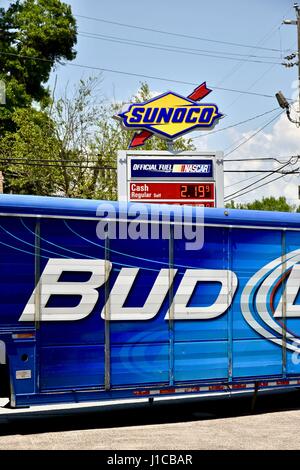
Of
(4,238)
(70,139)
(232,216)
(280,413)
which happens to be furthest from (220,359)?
(70,139)

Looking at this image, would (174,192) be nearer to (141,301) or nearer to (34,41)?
(141,301)

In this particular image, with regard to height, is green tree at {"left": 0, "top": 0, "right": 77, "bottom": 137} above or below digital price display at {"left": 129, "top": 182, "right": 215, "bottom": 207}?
above

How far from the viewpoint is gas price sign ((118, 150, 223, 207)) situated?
64.4 feet

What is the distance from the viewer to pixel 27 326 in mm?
8766

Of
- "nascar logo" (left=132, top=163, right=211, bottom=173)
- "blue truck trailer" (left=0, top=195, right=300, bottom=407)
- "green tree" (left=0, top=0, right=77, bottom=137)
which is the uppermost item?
"green tree" (left=0, top=0, right=77, bottom=137)

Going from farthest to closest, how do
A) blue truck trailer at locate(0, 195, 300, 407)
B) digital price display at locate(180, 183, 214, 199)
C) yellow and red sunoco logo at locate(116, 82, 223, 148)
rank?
1. yellow and red sunoco logo at locate(116, 82, 223, 148)
2. digital price display at locate(180, 183, 214, 199)
3. blue truck trailer at locate(0, 195, 300, 407)

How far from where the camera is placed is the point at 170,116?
858 inches

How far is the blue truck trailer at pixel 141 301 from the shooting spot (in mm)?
8805

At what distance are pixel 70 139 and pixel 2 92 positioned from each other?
5552mm

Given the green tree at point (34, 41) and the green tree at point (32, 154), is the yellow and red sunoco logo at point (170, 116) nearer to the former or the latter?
the green tree at point (32, 154)

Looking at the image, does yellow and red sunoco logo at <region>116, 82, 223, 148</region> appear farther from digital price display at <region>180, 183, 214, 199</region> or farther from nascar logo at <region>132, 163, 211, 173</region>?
digital price display at <region>180, 183, 214, 199</region>

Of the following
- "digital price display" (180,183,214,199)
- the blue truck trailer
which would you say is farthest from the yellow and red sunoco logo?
the blue truck trailer
